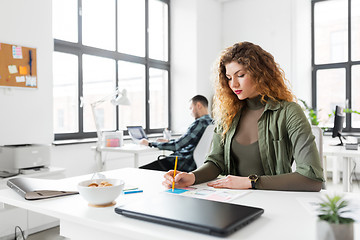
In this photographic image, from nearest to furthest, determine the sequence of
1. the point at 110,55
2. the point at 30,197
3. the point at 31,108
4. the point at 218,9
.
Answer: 1. the point at 30,197
2. the point at 31,108
3. the point at 110,55
4. the point at 218,9

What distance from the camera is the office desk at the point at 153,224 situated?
0.77m

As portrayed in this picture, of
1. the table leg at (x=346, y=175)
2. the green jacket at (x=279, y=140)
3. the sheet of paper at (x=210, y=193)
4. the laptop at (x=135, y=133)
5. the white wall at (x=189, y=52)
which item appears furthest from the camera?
the white wall at (x=189, y=52)

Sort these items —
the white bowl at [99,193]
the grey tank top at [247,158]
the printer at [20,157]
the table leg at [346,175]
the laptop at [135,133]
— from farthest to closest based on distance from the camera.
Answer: the laptop at [135,133] < the table leg at [346,175] < the printer at [20,157] < the grey tank top at [247,158] < the white bowl at [99,193]

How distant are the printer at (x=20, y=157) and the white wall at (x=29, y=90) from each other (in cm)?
25

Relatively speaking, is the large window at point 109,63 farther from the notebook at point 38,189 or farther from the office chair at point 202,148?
the notebook at point 38,189

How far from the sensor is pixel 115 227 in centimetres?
84

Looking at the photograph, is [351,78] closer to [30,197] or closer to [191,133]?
[191,133]

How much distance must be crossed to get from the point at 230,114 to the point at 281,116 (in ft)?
0.91

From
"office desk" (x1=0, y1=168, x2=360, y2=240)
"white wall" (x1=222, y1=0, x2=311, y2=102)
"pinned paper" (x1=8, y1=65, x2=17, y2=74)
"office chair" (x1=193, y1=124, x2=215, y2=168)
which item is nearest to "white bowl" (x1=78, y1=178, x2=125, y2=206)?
"office desk" (x1=0, y1=168, x2=360, y2=240)

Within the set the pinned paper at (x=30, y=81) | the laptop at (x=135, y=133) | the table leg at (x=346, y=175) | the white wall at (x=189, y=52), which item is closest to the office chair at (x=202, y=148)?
the laptop at (x=135, y=133)

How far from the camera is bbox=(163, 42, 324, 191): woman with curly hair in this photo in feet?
4.67

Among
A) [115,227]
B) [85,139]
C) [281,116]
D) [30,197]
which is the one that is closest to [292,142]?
[281,116]

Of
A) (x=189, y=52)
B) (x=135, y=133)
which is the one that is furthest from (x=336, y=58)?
(x=135, y=133)

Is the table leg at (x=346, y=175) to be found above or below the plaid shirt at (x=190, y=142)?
below
